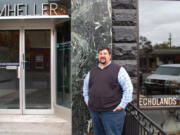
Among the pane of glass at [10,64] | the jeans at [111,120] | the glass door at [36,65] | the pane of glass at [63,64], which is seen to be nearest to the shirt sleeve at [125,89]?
the jeans at [111,120]

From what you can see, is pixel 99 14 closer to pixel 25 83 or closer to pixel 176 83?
pixel 176 83

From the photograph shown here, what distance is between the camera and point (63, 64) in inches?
189

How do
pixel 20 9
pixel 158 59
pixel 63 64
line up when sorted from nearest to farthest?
pixel 158 59 → pixel 20 9 → pixel 63 64

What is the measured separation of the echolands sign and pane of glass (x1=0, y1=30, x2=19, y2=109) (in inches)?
22.0

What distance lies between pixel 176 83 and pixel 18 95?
11.8 ft

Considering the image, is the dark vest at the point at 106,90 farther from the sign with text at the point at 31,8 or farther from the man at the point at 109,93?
the sign with text at the point at 31,8

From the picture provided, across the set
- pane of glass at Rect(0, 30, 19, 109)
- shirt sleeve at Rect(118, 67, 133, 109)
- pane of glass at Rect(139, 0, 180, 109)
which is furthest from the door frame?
shirt sleeve at Rect(118, 67, 133, 109)

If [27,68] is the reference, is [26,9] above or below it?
above

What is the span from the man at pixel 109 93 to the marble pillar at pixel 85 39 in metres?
0.97

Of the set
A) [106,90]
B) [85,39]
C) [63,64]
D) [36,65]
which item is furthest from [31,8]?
[106,90]

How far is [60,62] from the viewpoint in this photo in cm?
486

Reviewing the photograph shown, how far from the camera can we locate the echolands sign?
451 cm

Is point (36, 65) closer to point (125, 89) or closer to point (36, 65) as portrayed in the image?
point (36, 65)

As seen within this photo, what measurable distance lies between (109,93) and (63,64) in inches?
92.3
